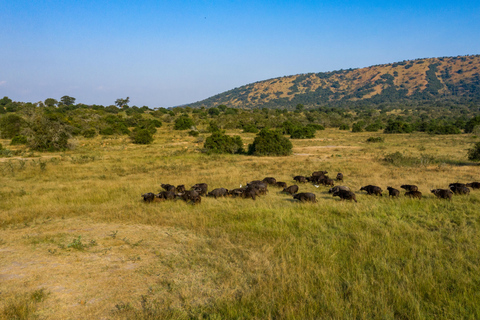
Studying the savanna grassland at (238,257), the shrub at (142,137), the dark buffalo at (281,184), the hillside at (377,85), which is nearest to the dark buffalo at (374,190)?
the savanna grassland at (238,257)

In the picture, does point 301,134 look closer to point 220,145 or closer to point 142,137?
point 220,145

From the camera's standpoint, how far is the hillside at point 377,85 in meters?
116

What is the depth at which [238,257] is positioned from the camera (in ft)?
17.2

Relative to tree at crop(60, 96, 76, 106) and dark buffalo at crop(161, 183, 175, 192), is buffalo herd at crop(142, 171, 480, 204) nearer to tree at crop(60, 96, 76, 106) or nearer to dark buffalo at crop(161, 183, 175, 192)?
dark buffalo at crop(161, 183, 175, 192)

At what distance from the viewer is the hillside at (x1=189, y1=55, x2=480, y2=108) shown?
116m

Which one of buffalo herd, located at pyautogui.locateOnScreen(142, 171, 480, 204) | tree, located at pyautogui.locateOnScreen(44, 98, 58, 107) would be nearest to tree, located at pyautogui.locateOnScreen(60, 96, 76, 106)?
tree, located at pyautogui.locateOnScreen(44, 98, 58, 107)

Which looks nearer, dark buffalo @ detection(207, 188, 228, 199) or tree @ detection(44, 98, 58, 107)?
dark buffalo @ detection(207, 188, 228, 199)

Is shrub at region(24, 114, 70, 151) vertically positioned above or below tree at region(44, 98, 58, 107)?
below

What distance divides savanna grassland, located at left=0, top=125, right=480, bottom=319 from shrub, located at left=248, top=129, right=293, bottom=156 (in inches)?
447

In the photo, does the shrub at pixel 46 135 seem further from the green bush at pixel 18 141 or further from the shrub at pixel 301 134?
the shrub at pixel 301 134

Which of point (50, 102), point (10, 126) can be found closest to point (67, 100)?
point (50, 102)

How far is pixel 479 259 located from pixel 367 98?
13602cm

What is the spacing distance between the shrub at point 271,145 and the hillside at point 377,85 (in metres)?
108

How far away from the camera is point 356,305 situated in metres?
3.73
